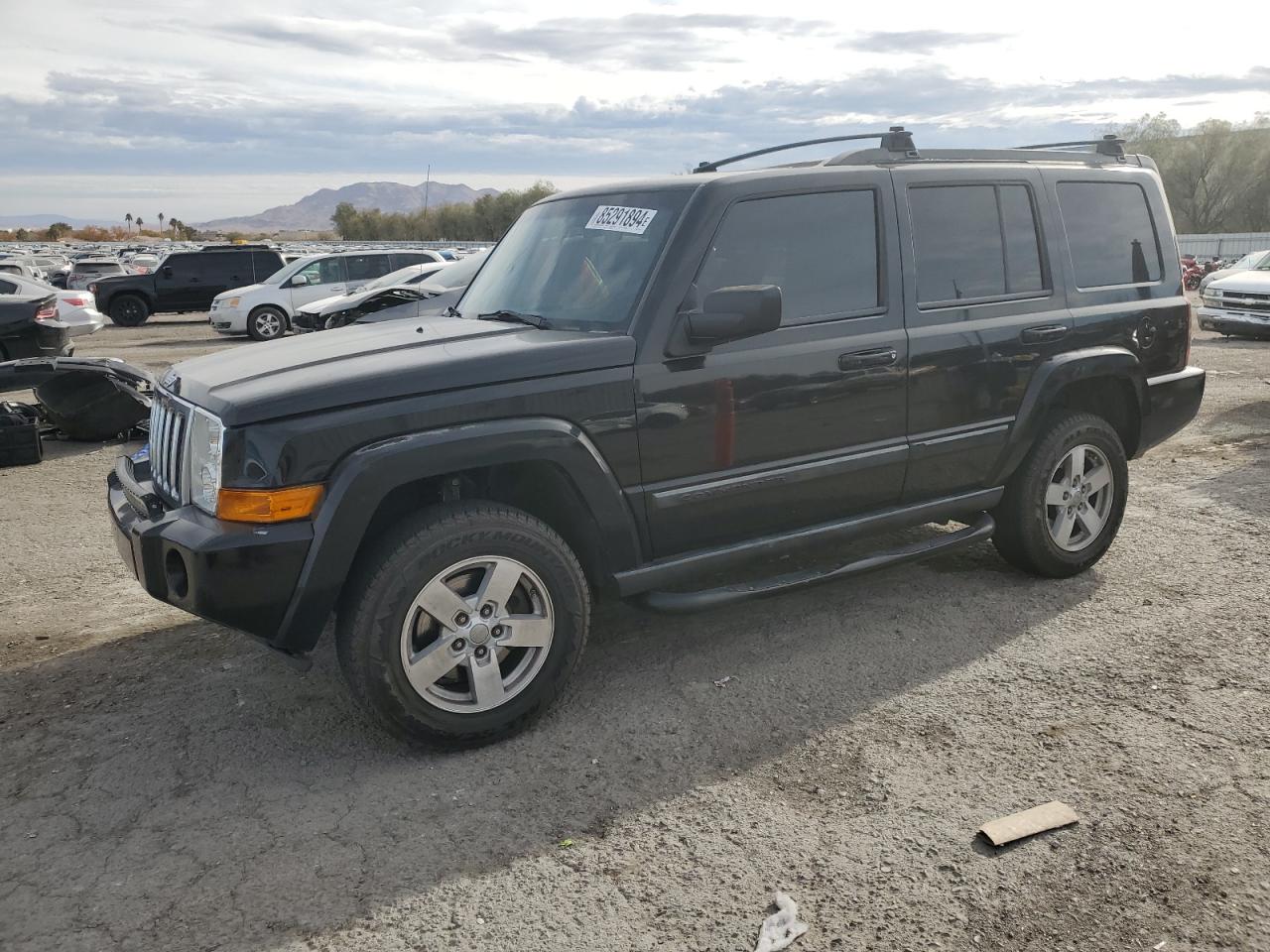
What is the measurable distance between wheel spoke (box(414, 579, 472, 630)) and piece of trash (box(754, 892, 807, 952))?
1.39m

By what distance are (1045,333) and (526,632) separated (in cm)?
285

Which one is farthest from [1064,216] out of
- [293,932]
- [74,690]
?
[74,690]

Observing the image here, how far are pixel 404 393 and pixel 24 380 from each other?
6.21m

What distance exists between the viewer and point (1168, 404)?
218 inches

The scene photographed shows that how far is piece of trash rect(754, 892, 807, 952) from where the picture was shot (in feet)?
8.84

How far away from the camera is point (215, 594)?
3.36m

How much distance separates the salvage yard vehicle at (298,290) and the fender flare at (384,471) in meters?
17.5

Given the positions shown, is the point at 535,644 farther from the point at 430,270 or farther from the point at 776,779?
the point at 430,270

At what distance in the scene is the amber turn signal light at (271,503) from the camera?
3.37 meters

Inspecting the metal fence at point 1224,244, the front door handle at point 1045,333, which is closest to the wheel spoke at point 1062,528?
the front door handle at point 1045,333

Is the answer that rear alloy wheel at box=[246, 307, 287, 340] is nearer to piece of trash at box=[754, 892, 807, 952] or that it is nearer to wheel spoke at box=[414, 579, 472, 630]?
wheel spoke at box=[414, 579, 472, 630]

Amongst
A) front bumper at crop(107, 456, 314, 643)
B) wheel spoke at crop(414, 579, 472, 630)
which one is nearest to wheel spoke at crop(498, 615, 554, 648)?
wheel spoke at crop(414, 579, 472, 630)

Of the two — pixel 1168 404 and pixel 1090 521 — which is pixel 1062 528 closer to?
pixel 1090 521

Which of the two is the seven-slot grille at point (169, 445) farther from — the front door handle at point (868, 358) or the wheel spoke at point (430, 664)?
the front door handle at point (868, 358)
